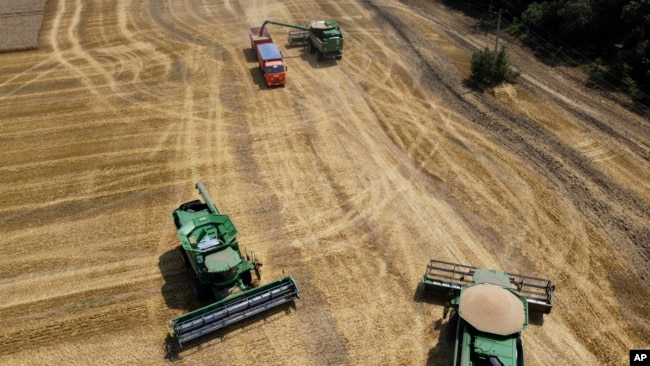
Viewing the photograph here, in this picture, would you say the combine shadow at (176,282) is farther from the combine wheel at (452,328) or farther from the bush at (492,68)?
the bush at (492,68)

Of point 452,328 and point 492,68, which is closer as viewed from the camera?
point 452,328

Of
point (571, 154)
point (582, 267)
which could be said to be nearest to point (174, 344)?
point (582, 267)

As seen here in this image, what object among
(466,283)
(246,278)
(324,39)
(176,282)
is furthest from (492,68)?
(176,282)

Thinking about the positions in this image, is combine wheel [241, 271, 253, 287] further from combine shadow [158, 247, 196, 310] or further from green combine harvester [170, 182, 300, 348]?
combine shadow [158, 247, 196, 310]

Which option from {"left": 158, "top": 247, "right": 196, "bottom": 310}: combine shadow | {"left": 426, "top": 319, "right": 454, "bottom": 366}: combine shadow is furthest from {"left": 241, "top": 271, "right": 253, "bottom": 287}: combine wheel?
{"left": 426, "top": 319, "right": 454, "bottom": 366}: combine shadow

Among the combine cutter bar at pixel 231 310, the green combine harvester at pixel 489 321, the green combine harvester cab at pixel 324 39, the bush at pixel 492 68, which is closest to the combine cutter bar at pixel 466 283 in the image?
the green combine harvester at pixel 489 321

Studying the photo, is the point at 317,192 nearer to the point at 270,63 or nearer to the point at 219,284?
the point at 219,284

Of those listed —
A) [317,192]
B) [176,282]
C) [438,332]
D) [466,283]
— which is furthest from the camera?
[317,192]
